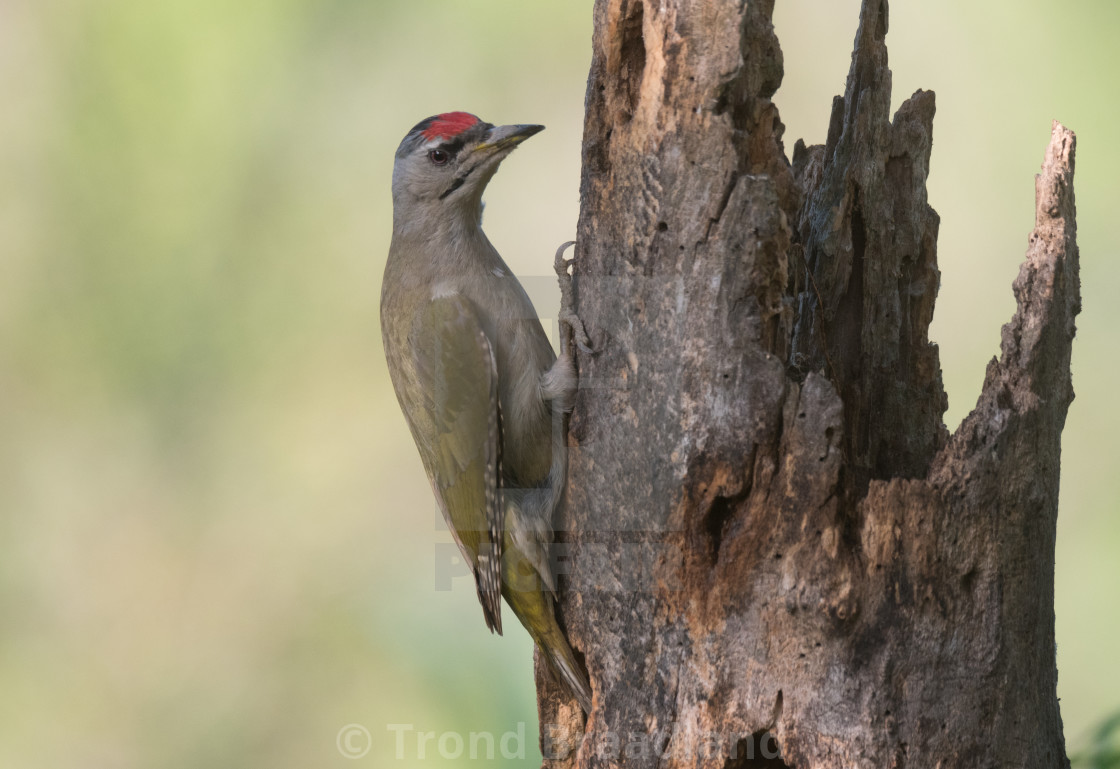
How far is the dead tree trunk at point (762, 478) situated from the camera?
2320mm

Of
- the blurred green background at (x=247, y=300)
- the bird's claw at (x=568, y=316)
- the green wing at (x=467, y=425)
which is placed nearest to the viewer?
the bird's claw at (x=568, y=316)

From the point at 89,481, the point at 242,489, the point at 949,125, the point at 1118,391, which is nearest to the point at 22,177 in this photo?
the point at 89,481

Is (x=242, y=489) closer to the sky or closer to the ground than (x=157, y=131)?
closer to the ground

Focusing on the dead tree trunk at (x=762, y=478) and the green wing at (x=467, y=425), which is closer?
the dead tree trunk at (x=762, y=478)

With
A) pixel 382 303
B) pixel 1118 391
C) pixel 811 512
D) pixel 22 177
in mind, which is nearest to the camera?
pixel 811 512

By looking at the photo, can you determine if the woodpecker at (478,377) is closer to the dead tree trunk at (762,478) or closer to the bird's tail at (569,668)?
the bird's tail at (569,668)

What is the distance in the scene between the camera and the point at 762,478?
7.79ft

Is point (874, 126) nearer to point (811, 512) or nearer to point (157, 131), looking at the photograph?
point (811, 512)

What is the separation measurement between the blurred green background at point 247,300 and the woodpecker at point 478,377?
1.39 m

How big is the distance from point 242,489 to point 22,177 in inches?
76.1

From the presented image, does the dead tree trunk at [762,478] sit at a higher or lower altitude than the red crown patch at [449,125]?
lower

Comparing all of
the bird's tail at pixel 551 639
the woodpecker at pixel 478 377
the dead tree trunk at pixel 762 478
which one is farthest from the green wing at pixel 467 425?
the dead tree trunk at pixel 762 478

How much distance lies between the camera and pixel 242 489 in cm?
514

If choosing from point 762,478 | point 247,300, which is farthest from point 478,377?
point 247,300
